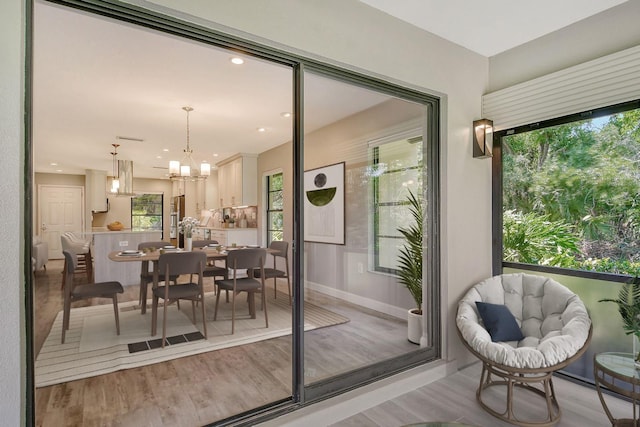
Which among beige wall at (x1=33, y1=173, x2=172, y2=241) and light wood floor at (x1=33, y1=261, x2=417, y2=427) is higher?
beige wall at (x1=33, y1=173, x2=172, y2=241)

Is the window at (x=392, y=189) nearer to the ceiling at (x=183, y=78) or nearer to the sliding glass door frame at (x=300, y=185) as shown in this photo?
the sliding glass door frame at (x=300, y=185)

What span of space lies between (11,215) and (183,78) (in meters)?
2.49

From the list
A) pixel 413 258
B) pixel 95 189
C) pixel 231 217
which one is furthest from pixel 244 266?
pixel 95 189

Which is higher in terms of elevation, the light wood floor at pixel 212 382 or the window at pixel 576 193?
the window at pixel 576 193

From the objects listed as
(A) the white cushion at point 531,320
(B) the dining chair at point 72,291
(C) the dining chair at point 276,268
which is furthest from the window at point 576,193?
(B) the dining chair at point 72,291

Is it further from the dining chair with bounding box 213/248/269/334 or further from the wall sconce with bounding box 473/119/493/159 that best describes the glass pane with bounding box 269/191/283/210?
the wall sconce with bounding box 473/119/493/159

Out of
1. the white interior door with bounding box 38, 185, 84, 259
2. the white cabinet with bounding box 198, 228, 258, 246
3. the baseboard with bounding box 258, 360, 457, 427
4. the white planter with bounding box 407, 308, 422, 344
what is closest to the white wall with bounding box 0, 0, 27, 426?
the baseboard with bounding box 258, 360, 457, 427

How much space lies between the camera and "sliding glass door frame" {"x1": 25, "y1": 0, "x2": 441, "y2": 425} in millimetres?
1604

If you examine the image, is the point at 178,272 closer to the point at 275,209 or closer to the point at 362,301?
the point at 275,209

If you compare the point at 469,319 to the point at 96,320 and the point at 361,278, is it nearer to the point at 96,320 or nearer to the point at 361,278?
the point at 361,278

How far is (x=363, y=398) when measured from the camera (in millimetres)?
2299

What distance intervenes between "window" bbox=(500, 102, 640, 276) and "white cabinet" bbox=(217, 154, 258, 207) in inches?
179

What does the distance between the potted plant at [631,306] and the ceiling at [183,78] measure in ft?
6.34

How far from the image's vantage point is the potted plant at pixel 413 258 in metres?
2.88
